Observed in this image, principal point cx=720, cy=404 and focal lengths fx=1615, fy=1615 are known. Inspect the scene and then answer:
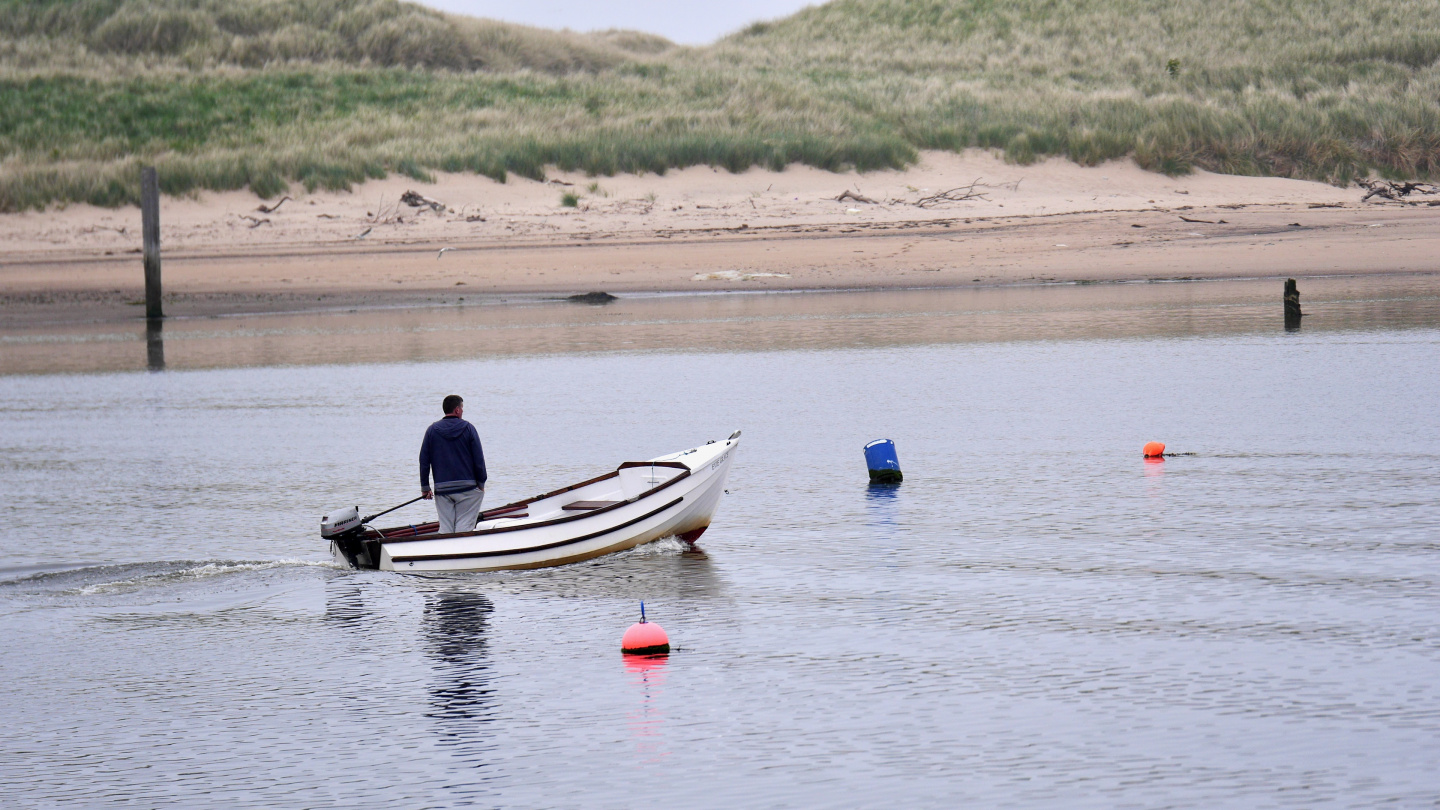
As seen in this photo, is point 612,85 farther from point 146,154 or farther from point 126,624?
point 126,624

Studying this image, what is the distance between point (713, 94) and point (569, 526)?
43347mm

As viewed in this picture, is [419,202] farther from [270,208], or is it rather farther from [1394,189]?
[1394,189]

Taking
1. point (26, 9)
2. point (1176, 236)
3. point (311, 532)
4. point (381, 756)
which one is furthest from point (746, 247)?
point (26, 9)

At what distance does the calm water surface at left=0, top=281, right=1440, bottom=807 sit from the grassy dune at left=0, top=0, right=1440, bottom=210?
23.6 metres

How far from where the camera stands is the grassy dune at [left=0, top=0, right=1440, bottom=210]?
4631 cm

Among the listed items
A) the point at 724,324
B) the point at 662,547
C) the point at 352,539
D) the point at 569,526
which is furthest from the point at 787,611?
the point at 724,324

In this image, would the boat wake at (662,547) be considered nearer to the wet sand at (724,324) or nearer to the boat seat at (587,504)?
the boat seat at (587,504)

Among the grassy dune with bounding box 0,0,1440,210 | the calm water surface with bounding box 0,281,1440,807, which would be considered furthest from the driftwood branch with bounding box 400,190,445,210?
the calm water surface with bounding box 0,281,1440,807

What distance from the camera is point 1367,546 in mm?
12836

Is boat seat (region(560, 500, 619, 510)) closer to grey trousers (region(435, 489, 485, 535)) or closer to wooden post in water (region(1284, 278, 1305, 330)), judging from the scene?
grey trousers (region(435, 489, 485, 535))

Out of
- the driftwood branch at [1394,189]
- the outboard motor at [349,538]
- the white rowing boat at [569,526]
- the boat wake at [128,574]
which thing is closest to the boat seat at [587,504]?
the white rowing boat at [569,526]

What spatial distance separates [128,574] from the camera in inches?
537

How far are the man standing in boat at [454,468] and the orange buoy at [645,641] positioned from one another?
3060 millimetres

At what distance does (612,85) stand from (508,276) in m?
20.1
